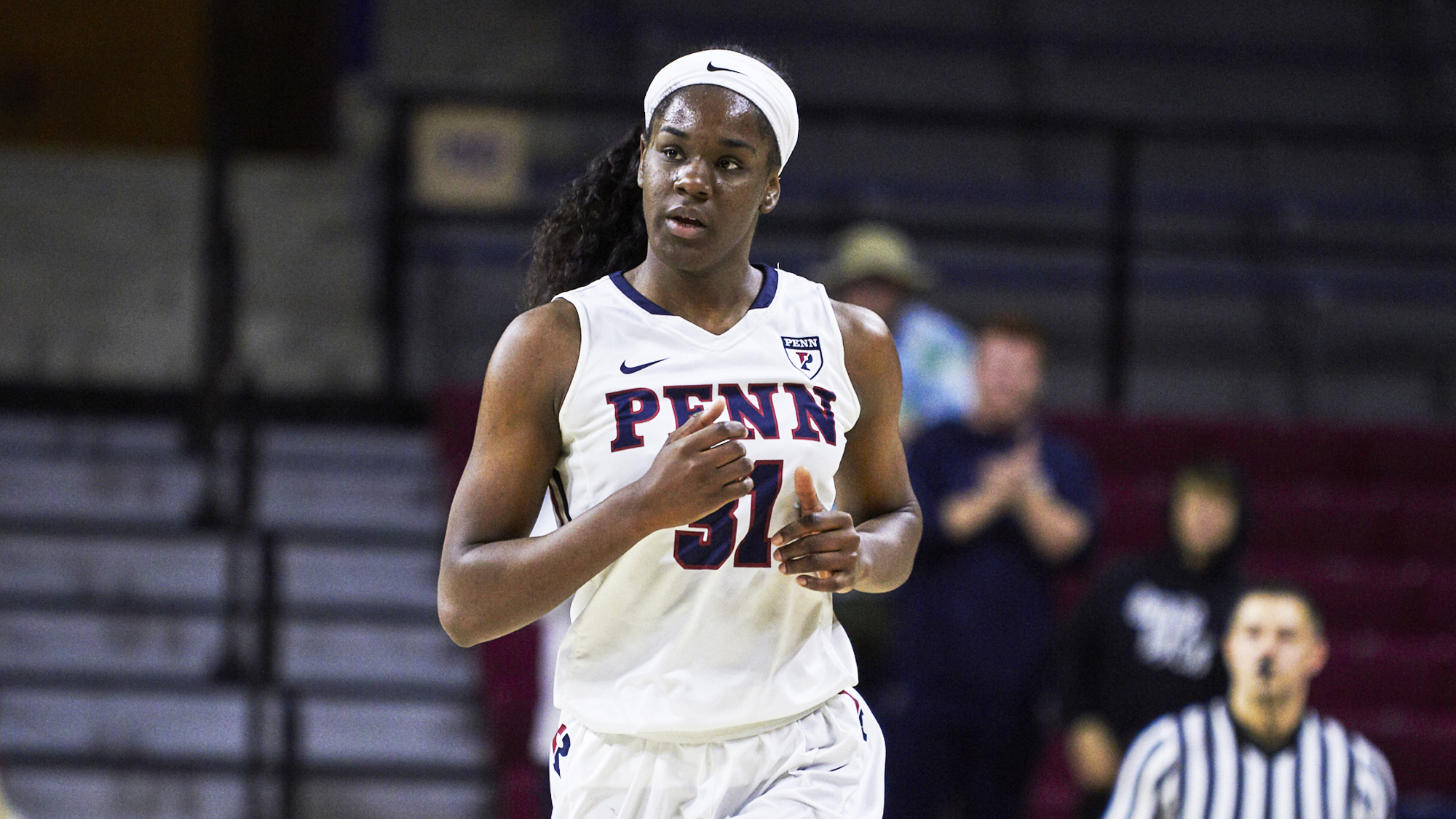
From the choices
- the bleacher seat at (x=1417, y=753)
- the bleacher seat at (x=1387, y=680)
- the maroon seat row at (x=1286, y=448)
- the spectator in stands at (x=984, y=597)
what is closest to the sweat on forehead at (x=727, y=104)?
the spectator in stands at (x=984, y=597)

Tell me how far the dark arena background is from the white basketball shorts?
11.5 feet

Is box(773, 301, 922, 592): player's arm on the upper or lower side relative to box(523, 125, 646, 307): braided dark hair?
lower

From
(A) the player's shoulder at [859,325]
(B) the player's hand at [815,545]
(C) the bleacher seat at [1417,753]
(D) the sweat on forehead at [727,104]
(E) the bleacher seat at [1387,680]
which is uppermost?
(D) the sweat on forehead at [727,104]

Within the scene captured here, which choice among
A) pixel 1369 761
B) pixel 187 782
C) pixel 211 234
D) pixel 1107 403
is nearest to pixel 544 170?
pixel 211 234

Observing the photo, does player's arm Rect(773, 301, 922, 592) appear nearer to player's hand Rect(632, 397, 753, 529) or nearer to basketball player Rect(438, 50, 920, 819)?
basketball player Rect(438, 50, 920, 819)

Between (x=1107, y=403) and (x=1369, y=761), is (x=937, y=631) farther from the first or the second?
(x=1107, y=403)

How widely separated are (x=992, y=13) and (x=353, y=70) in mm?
3566

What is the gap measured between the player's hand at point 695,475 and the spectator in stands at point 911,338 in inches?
141

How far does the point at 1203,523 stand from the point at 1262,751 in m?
1.08

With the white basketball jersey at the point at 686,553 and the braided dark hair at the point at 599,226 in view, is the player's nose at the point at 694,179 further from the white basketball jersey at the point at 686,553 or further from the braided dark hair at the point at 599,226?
the braided dark hair at the point at 599,226

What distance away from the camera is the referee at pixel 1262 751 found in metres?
4.36

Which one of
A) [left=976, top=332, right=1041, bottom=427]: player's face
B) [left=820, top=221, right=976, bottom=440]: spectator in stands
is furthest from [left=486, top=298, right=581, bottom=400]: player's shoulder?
[left=820, top=221, right=976, bottom=440]: spectator in stands

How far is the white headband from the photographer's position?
2525 mm

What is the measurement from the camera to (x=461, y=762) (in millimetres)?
6602
